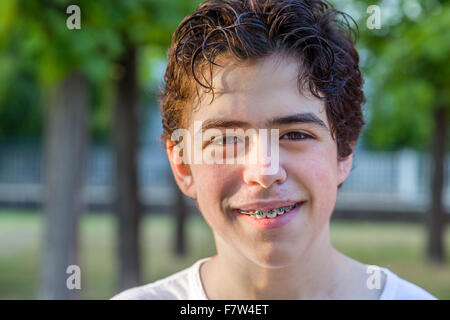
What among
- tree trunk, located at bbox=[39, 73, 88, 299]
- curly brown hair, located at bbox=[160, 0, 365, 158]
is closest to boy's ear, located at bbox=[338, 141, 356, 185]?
curly brown hair, located at bbox=[160, 0, 365, 158]

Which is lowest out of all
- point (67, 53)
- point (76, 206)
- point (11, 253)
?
point (11, 253)

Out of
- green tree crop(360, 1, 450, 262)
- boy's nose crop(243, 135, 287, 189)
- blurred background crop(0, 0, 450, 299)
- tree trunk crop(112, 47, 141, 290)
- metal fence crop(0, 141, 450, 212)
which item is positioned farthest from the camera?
metal fence crop(0, 141, 450, 212)

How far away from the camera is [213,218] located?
1001mm

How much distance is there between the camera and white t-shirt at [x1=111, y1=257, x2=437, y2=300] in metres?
1.09

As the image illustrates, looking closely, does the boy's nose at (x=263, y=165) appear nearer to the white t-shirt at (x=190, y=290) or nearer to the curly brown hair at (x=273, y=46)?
the curly brown hair at (x=273, y=46)

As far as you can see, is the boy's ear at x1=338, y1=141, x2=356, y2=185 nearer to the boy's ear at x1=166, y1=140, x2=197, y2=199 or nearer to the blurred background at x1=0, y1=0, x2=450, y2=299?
the blurred background at x1=0, y1=0, x2=450, y2=299

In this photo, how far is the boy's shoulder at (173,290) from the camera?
43.9 inches

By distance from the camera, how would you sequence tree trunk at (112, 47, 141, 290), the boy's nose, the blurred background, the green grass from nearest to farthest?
the boy's nose, the blurred background, tree trunk at (112, 47, 141, 290), the green grass

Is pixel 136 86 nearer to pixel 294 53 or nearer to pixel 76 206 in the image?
pixel 76 206

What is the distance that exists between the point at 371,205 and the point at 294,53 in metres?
8.27

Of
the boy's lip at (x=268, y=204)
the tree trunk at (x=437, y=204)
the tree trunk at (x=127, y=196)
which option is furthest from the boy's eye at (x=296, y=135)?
the tree trunk at (x=437, y=204)

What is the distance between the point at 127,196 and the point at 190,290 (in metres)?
2.87

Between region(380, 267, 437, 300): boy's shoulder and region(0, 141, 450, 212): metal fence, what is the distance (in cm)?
739
